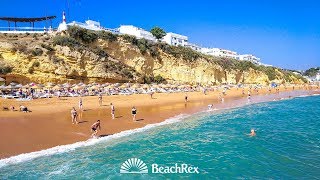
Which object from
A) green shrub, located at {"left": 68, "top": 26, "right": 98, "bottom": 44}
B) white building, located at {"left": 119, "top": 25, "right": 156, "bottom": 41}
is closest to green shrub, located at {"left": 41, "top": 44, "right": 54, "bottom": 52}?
green shrub, located at {"left": 68, "top": 26, "right": 98, "bottom": 44}

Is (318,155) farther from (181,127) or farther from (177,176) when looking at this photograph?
(181,127)

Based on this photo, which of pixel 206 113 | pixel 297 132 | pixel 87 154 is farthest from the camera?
pixel 206 113

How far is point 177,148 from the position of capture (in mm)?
14195

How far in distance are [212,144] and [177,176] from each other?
16.2ft

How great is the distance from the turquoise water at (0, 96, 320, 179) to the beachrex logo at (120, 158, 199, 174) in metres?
0.26

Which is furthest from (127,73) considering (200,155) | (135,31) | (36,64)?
(200,155)

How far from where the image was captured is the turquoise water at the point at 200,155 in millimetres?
10719

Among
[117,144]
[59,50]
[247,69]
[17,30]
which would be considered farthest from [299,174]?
[247,69]

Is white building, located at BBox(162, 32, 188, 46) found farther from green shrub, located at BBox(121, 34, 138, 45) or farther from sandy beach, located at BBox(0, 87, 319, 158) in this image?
sandy beach, located at BBox(0, 87, 319, 158)

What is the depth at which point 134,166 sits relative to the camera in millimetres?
11648

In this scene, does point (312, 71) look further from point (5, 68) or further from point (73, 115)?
point (73, 115)

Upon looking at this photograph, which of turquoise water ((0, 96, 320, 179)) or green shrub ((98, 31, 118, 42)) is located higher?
green shrub ((98, 31, 118, 42))

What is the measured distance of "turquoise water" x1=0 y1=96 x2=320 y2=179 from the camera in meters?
10.7

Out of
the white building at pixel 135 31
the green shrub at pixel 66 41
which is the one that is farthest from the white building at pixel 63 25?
the white building at pixel 135 31
